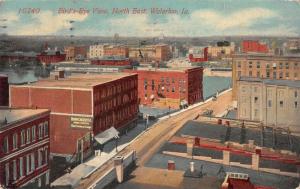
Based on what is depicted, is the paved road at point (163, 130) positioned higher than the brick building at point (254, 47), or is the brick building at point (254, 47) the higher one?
the brick building at point (254, 47)

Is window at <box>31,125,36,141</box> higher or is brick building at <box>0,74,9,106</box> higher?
brick building at <box>0,74,9,106</box>

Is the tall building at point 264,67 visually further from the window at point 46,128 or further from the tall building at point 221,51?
the window at point 46,128

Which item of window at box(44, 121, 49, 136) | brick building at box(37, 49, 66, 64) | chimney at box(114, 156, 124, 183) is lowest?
chimney at box(114, 156, 124, 183)

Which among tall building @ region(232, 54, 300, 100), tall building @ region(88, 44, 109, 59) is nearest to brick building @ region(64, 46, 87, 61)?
tall building @ region(88, 44, 109, 59)

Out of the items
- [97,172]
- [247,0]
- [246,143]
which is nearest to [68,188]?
[97,172]

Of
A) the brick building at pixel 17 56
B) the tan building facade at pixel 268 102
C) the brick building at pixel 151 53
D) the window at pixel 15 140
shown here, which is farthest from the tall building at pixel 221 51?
the window at pixel 15 140

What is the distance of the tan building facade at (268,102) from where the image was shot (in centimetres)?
496

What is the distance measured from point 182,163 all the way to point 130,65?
1116 millimetres

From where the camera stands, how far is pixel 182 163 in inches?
197

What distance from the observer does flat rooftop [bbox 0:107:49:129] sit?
16.3 feet

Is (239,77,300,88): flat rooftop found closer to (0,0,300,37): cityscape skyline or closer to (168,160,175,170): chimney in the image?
(0,0,300,37): cityscape skyline

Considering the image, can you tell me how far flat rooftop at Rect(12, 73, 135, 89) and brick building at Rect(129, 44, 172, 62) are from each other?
0.22m

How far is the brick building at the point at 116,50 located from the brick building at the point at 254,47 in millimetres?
1156

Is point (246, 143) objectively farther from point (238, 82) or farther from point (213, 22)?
point (213, 22)
